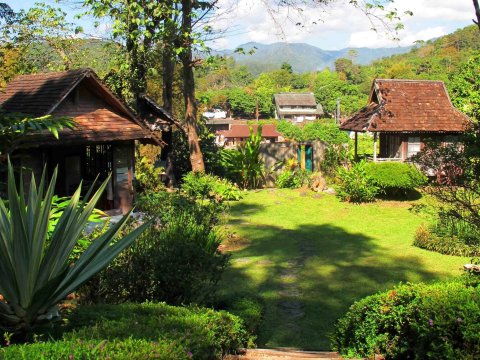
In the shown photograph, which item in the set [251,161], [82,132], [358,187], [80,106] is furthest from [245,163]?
[82,132]

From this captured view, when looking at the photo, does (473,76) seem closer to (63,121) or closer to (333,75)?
(63,121)

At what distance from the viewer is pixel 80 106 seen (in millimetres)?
14281

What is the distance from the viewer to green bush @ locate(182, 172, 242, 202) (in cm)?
1998

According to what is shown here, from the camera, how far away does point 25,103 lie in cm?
1412

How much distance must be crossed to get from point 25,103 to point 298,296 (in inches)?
359

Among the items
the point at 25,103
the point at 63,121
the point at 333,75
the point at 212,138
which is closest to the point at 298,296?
the point at 63,121

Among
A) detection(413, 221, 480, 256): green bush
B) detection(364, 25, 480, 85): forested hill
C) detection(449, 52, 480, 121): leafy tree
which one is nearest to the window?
detection(449, 52, 480, 121): leafy tree

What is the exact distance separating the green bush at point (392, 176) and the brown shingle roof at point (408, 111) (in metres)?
3.38

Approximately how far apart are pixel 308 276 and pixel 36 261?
6.90 meters

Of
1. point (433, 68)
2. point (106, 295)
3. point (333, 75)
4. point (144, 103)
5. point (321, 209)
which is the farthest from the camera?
point (333, 75)

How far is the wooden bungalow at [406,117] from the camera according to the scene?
23059 mm

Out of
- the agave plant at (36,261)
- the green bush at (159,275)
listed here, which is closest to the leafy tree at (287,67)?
the green bush at (159,275)

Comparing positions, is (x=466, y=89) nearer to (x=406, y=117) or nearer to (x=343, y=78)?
(x=406, y=117)

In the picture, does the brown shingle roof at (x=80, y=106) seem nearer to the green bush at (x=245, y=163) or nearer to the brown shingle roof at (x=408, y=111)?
the green bush at (x=245, y=163)
